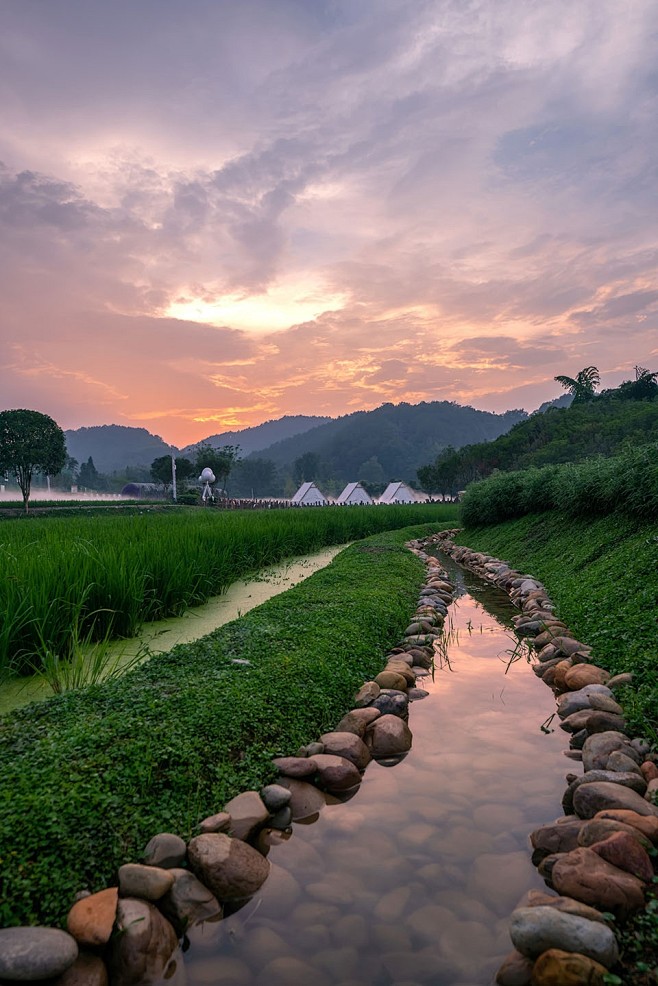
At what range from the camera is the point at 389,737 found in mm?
3518

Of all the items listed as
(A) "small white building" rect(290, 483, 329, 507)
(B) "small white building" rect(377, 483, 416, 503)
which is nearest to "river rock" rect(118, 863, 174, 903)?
(B) "small white building" rect(377, 483, 416, 503)

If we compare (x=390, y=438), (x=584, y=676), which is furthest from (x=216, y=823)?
(x=390, y=438)

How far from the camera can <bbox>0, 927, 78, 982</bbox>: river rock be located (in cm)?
170

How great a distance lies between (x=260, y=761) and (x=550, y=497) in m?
10.8

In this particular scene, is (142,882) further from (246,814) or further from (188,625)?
(188,625)

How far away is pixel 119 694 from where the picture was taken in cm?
338

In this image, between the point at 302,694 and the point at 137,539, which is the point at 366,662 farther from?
the point at 137,539

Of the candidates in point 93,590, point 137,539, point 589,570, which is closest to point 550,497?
point 589,570

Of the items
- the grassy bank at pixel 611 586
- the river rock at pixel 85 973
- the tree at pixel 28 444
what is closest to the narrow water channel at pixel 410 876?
the river rock at pixel 85 973

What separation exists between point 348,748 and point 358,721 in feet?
1.14

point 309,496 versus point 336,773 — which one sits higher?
point 309,496

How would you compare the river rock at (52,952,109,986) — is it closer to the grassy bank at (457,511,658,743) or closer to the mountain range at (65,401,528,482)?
the grassy bank at (457,511,658,743)

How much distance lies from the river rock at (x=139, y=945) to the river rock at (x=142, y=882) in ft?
0.16

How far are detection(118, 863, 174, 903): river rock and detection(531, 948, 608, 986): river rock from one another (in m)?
1.27
